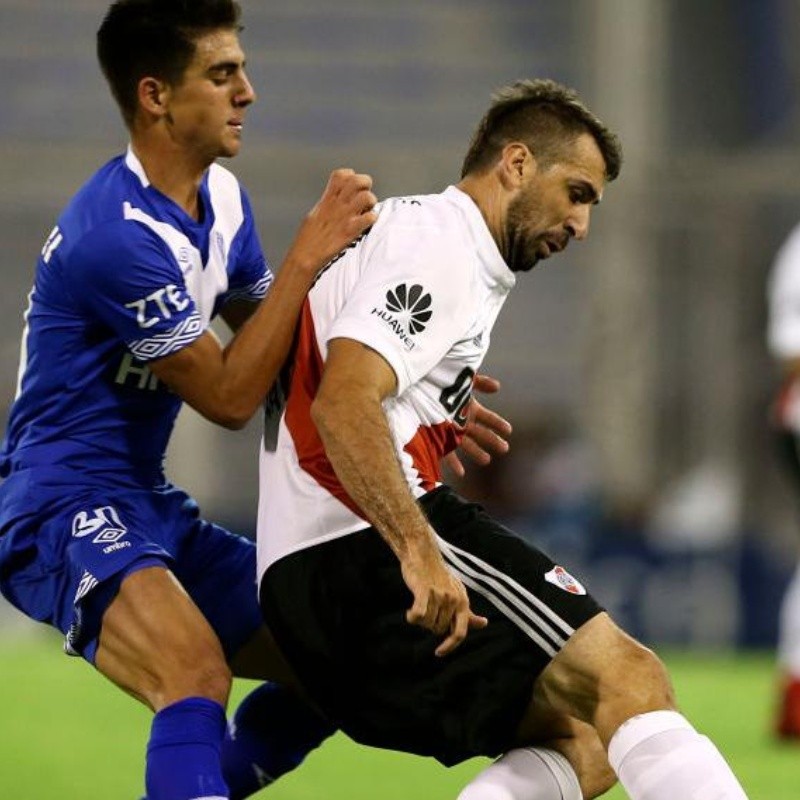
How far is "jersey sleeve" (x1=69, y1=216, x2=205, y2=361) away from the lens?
427 centimetres

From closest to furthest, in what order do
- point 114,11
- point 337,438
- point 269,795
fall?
point 337,438 < point 114,11 < point 269,795

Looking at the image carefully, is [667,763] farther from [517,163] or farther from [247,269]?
[247,269]

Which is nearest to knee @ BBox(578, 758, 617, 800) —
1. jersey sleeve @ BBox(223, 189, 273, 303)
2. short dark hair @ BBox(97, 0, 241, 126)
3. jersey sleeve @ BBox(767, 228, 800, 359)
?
jersey sleeve @ BBox(223, 189, 273, 303)

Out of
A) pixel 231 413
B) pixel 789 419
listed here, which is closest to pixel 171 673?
pixel 231 413

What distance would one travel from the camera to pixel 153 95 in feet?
14.8

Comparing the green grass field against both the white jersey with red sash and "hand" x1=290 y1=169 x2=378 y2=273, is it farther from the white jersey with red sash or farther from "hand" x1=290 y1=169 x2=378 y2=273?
"hand" x1=290 y1=169 x2=378 y2=273

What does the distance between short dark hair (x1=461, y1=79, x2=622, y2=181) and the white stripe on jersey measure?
84cm

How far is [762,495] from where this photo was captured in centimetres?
1439

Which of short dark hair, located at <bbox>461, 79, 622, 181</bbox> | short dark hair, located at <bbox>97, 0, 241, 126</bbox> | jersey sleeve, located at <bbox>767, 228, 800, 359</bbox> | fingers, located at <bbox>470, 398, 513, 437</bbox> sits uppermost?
short dark hair, located at <bbox>97, 0, 241, 126</bbox>

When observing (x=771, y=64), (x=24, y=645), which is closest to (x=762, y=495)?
(x=771, y=64)

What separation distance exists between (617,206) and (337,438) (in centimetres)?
1022

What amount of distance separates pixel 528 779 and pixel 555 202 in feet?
3.87

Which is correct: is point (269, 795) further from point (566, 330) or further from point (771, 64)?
point (771, 64)

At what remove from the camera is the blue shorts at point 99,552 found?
427 cm
